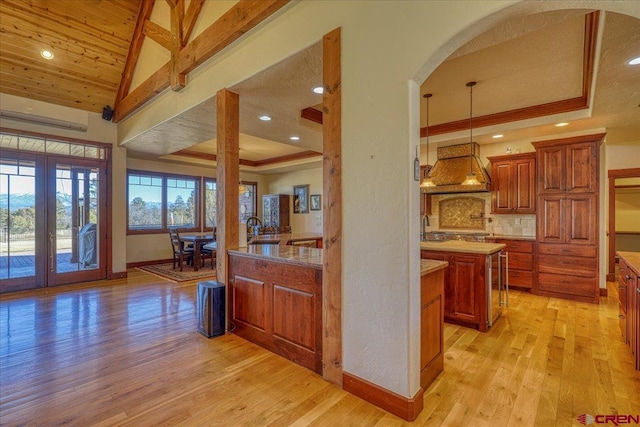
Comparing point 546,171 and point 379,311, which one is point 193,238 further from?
point 546,171

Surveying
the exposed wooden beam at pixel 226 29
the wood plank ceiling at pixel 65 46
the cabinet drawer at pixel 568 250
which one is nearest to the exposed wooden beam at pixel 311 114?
the exposed wooden beam at pixel 226 29

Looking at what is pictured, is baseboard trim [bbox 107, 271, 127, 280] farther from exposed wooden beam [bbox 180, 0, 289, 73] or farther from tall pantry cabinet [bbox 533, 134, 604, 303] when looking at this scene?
tall pantry cabinet [bbox 533, 134, 604, 303]

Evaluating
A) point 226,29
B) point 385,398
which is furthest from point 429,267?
point 226,29

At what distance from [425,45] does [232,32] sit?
2.07 metres

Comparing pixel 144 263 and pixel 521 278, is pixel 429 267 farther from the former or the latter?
pixel 144 263

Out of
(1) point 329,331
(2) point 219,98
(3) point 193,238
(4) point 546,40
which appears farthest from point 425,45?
(3) point 193,238

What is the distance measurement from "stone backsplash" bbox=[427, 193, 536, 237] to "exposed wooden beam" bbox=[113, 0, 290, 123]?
4906 millimetres

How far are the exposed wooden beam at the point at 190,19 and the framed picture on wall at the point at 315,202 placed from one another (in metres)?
5.46

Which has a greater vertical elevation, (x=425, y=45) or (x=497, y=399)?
(x=425, y=45)

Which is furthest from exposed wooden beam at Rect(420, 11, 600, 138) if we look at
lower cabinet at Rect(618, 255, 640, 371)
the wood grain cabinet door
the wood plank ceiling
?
the wood plank ceiling

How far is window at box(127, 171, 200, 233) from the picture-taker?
287 inches

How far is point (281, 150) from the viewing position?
752cm

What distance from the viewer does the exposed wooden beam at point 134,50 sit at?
14.9ft

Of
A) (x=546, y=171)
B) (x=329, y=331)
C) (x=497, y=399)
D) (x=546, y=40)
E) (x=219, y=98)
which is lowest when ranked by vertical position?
(x=497, y=399)
